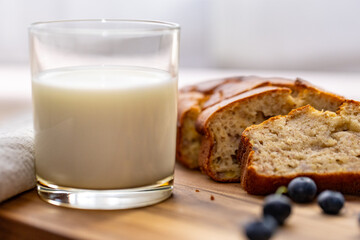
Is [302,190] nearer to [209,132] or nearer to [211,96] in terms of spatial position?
[209,132]

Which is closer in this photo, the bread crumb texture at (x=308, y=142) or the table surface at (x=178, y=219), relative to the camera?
the table surface at (x=178, y=219)

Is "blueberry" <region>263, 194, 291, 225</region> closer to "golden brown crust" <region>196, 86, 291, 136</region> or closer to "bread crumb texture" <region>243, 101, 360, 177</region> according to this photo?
"bread crumb texture" <region>243, 101, 360, 177</region>

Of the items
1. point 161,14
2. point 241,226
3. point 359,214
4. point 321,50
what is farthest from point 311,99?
point 161,14

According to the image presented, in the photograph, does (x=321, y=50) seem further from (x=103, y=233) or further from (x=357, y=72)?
(x=103, y=233)

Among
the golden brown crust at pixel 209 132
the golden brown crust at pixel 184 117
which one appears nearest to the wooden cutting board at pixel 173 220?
the golden brown crust at pixel 209 132

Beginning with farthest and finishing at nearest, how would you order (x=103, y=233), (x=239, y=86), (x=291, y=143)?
1. (x=239, y=86)
2. (x=291, y=143)
3. (x=103, y=233)

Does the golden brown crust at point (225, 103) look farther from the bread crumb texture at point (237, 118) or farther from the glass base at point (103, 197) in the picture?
the glass base at point (103, 197)
